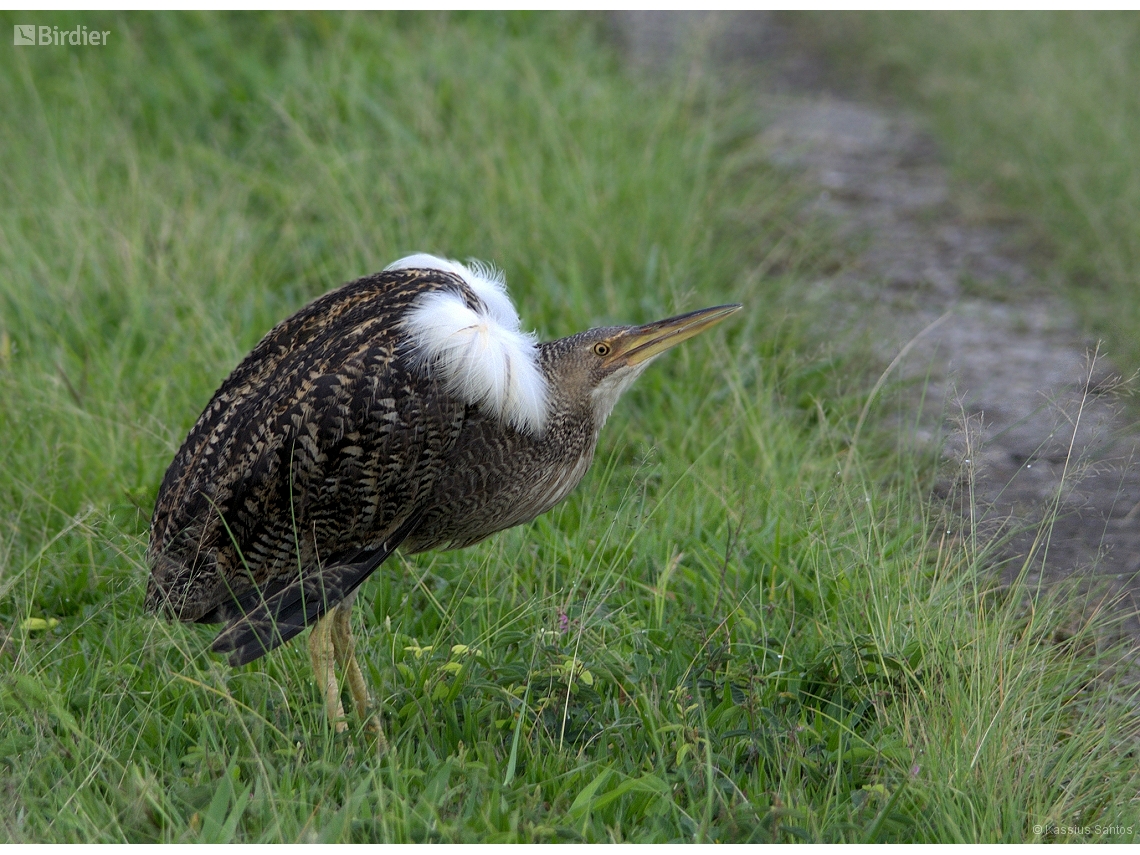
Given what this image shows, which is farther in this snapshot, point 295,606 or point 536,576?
point 536,576

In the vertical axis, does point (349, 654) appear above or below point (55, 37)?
below

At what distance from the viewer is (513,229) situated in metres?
5.93

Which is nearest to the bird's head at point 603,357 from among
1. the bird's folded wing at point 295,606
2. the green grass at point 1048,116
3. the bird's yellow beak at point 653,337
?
the bird's yellow beak at point 653,337

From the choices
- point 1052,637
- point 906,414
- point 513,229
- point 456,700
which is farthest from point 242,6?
point 1052,637

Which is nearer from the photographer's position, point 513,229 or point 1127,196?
point 513,229

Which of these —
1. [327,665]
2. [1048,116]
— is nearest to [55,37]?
[327,665]

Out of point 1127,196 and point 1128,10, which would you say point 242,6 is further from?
point 1128,10

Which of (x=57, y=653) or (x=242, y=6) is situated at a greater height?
(x=242, y=6)

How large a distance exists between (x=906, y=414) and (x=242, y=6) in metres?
5.25

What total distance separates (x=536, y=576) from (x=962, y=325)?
312 centimetres

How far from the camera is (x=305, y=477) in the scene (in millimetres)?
3369

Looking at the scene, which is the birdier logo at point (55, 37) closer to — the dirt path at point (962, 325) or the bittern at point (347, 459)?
the dirt path at point (962, 325)

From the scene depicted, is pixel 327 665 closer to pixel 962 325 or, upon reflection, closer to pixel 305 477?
pixel 305 477

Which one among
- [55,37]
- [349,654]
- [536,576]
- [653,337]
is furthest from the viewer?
[55,37]
